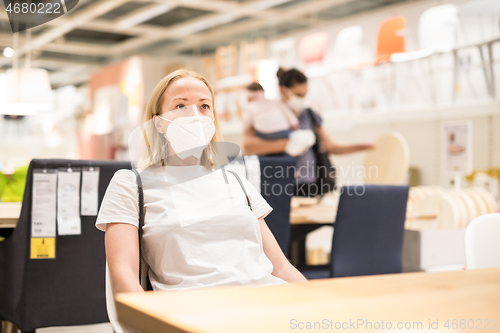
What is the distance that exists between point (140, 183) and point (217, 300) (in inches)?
25.8

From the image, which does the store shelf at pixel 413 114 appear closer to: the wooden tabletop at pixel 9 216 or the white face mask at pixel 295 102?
the white face mask at pixel 295 102

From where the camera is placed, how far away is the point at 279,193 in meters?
2.30

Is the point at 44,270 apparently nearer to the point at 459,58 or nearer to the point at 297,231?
the point at 297,231

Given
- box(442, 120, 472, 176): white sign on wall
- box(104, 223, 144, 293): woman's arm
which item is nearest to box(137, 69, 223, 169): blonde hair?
box(104, 223, 144, 293): woman's arm

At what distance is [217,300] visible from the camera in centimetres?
79

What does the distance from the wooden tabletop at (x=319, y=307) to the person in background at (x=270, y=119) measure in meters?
2.36

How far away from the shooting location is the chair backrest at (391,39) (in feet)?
14.2

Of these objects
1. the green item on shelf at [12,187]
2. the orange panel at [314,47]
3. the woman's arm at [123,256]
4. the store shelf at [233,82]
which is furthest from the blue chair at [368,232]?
the store shelf at [233,82]

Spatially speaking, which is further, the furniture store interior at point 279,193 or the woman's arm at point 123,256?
the woman's arm at point 123,256

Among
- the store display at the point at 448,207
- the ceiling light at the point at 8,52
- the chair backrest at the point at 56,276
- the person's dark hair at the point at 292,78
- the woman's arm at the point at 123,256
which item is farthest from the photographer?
the ceiling light at the point at 8,52

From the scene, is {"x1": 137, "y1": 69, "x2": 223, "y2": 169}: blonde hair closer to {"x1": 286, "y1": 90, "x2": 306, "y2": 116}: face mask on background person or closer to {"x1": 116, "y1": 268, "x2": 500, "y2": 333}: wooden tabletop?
{"x1": 116, "y1": 268, "x2": 500, "y2": 333}: wooden tabletop

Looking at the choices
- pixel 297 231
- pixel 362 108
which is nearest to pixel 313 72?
pixel 362 108

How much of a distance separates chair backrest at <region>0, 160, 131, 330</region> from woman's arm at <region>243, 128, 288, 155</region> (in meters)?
1.21

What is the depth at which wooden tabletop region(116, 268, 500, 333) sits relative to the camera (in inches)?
26.6
